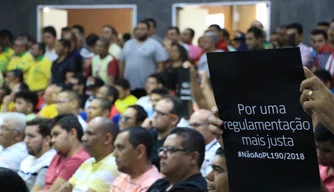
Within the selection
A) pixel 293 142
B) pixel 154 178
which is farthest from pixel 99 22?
pixel 293 142

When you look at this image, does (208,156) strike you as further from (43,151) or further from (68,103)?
(68,103)

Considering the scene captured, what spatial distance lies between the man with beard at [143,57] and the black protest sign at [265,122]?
813cm

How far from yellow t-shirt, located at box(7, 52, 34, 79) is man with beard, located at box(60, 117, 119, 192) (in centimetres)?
609

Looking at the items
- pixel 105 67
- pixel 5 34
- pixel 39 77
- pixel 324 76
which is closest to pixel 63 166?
pixel 324 76

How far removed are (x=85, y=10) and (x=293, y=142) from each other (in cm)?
1309

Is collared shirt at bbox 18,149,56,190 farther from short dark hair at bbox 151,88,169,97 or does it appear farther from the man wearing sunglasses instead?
the man wearing sunglasses

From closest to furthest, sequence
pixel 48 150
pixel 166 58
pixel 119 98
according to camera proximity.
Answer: pixel 48 150
pixel 119 98
pixel 166 58

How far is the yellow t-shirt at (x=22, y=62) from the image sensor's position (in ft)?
41.6

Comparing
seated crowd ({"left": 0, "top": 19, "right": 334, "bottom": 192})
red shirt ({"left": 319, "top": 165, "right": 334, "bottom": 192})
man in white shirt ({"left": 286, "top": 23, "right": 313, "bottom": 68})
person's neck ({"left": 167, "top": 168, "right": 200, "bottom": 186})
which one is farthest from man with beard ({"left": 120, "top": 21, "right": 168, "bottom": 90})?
red shirt ({"left": 319, "top": 165, "right": 334, "bottom": 192})

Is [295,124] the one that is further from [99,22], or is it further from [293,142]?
[99,22]

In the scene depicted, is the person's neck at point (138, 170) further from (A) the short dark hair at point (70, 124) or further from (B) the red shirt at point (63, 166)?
(A) the short dark hair at point (70, 124)

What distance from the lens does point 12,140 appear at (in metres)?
8.07

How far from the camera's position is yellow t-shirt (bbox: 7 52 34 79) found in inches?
499

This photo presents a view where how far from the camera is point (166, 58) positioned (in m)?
11.2
